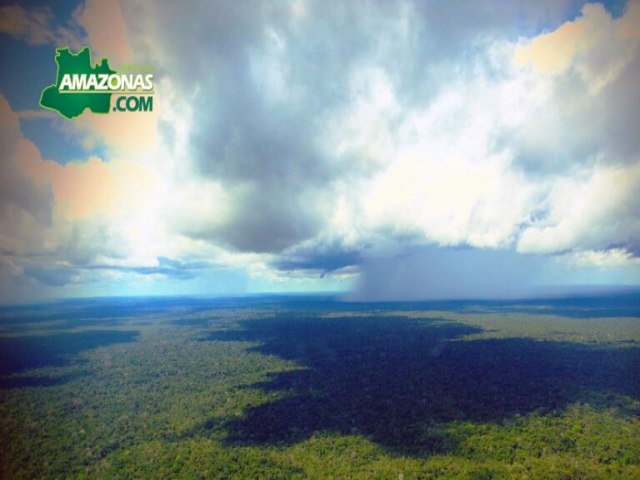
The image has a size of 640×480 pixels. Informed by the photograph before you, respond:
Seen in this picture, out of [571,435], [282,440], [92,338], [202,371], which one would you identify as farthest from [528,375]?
[92,338]

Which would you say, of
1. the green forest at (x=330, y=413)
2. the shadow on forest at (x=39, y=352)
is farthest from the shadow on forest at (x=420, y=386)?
the shadow on forest at (x=39, y=352)

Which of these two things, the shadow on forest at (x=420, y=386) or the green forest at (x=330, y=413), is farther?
the shadow on forest at (x=420, y=386)

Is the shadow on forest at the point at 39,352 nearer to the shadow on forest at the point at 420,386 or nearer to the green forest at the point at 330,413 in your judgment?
the green forest at the point at 330,413

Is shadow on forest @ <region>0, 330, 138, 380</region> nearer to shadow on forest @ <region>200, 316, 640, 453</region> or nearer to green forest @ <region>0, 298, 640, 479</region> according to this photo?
green forest @ <region>0, 298, 640, 479</region>

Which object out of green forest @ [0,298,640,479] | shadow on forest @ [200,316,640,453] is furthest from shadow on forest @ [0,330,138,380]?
shadow on forest @ [200,316,640,453]

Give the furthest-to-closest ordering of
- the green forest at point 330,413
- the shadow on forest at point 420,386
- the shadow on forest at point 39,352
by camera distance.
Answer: the shadow on forest at point 39,352, the shadow on forest at point 420,386, the green forest at point 330,413

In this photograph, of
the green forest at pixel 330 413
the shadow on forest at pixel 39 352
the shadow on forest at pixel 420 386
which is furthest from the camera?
the shadow on forest at pixel 39 352

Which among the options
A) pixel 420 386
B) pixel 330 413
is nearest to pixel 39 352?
pixel 330 413

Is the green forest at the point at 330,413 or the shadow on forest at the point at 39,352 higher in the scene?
the shadow on forest at the point at 39,352

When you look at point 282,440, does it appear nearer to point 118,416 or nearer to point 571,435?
point 118,416

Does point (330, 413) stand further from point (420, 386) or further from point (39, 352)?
point (39, 352)
